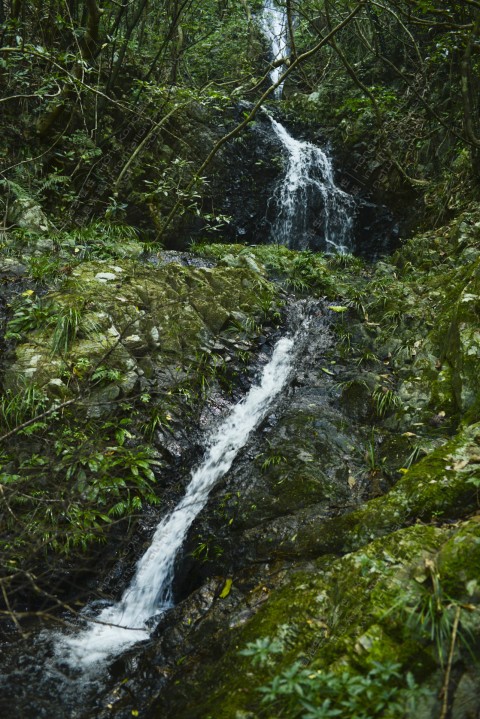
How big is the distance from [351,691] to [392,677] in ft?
0.67

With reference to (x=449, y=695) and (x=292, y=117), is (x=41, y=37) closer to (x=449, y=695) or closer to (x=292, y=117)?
(x=292, y=117)

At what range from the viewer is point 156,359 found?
5.69 meters

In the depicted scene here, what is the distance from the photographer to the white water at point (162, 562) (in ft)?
11.9

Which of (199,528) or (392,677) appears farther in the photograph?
(199,528)

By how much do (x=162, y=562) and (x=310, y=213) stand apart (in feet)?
29.6

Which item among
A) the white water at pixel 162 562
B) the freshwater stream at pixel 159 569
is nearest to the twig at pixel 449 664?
the freshwater stream at pixel 159 569

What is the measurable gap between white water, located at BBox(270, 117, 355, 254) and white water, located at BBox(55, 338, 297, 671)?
18.7 ft

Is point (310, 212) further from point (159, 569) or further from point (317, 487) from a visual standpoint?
point (159, 569)

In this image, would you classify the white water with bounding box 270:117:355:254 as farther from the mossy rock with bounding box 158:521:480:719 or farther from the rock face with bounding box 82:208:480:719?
the mossy rock with bounding box 158:521:480:719

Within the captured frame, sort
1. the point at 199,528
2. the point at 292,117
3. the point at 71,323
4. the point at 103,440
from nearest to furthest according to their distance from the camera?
the point at 199,528 → the point at 103,440 → the point at 71,323 → the point at 292,117

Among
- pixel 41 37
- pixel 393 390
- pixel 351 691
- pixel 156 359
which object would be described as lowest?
pixel 393 390

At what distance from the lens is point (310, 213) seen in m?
11.0

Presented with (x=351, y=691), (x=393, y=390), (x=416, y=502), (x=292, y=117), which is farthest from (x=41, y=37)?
(x=351, y=691)

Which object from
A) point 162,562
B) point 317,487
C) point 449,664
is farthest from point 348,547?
point 162,562
